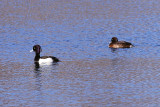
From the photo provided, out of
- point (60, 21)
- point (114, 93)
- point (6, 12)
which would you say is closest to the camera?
point (114, 93)

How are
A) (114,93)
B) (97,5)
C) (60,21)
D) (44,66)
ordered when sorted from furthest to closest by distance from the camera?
(97,5), (60,21), (44,66), (114,93)

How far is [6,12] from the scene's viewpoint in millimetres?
68062

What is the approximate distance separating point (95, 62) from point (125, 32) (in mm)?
17582

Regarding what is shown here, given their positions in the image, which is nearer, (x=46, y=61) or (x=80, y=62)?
(x=80, y=62)

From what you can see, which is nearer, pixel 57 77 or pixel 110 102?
pixel 110 102

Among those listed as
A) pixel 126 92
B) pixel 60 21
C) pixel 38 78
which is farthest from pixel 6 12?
pixel 126 92

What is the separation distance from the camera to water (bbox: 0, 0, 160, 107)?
818 inches

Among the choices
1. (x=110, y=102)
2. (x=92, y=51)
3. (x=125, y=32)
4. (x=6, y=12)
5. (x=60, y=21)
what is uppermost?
(x=6, y=12)

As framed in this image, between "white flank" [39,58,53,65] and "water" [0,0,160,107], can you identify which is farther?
"white flank" [39,58,53,65]

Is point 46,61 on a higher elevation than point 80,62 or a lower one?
higher

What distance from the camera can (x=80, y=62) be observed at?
30.0 m

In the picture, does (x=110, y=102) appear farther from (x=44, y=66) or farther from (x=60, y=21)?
(x=60, y=21)

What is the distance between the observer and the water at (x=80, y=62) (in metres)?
20.8

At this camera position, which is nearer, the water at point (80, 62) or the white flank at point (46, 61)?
the water at point (80, 62)
